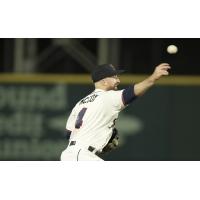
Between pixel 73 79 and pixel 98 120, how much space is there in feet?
18.9

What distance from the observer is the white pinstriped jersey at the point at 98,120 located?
963 centimetres

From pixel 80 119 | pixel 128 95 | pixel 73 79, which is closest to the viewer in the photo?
pixel 128 95

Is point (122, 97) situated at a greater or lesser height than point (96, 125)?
greater

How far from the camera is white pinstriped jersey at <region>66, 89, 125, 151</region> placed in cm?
963

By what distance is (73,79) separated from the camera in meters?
15.4

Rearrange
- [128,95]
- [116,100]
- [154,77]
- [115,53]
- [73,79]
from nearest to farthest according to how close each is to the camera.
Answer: [154,77] → [128,95] → [116,100] → [73,79] → [115,53]

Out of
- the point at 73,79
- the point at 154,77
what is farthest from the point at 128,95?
the point at 73,79

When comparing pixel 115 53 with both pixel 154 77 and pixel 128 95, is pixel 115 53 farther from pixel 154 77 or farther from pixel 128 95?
pixel 154 77

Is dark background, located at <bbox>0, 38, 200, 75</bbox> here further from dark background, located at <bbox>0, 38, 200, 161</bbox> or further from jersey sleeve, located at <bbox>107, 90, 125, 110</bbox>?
jersey sleeve, located at <bbox>107, 90, 125, 110</bbox>

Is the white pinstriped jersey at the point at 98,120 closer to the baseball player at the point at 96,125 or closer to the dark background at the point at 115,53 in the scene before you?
the baseball player at the point at 96,125

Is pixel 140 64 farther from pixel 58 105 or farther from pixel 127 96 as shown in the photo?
pixel 127 96

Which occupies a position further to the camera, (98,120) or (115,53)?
(115,53)

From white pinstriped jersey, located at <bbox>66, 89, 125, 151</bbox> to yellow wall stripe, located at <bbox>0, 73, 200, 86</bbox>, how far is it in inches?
212

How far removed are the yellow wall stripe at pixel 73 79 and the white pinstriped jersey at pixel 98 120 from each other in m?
5.38
